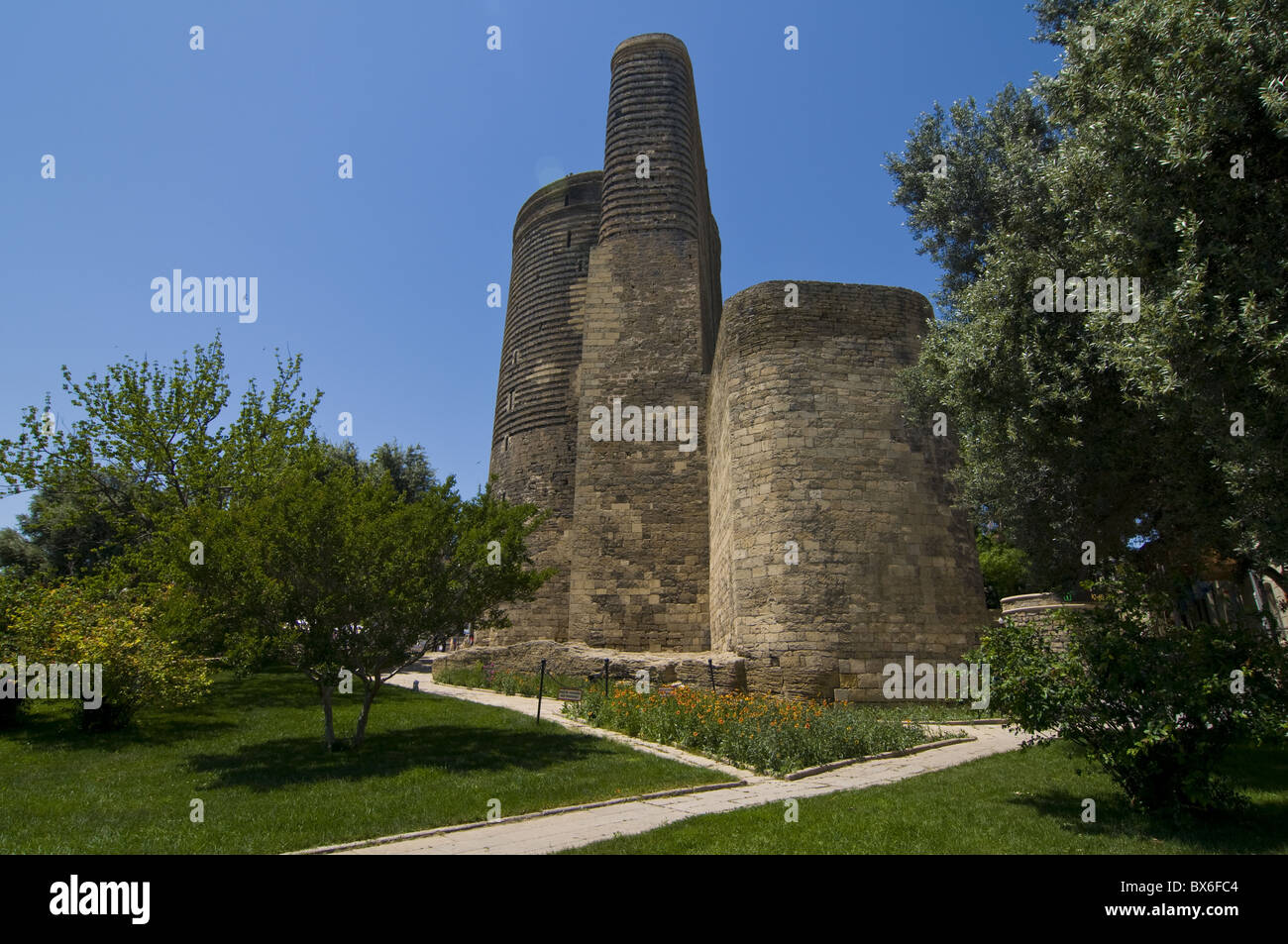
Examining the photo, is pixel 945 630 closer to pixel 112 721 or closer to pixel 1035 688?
pixel 1035 688

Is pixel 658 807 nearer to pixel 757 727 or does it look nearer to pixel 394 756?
pixel 757 727

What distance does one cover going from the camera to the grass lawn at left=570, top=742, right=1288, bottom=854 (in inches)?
240

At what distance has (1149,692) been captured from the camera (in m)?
6.76

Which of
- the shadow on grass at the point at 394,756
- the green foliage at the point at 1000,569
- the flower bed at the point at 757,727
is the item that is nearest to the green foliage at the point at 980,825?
the flower bed at the point at 757,727

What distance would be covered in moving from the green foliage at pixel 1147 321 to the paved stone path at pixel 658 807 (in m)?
3.92

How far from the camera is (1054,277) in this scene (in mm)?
9641

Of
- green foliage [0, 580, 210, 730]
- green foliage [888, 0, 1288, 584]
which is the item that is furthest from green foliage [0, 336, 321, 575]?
green foliage [888, 0, 1288, 584]

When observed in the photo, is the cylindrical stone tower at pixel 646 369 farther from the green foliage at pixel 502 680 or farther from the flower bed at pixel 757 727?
the flower bed at pixel 757 727

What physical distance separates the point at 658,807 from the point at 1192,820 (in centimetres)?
486

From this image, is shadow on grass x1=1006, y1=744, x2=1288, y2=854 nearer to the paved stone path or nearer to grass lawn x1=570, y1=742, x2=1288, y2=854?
grass lawn x1=570, y1=742, x2=1288, y2=854

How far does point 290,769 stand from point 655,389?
14.5m

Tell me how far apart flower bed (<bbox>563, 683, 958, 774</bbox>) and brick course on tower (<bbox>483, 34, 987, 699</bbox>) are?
2197mm

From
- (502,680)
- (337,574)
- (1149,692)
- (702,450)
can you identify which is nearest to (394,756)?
(337,574)
